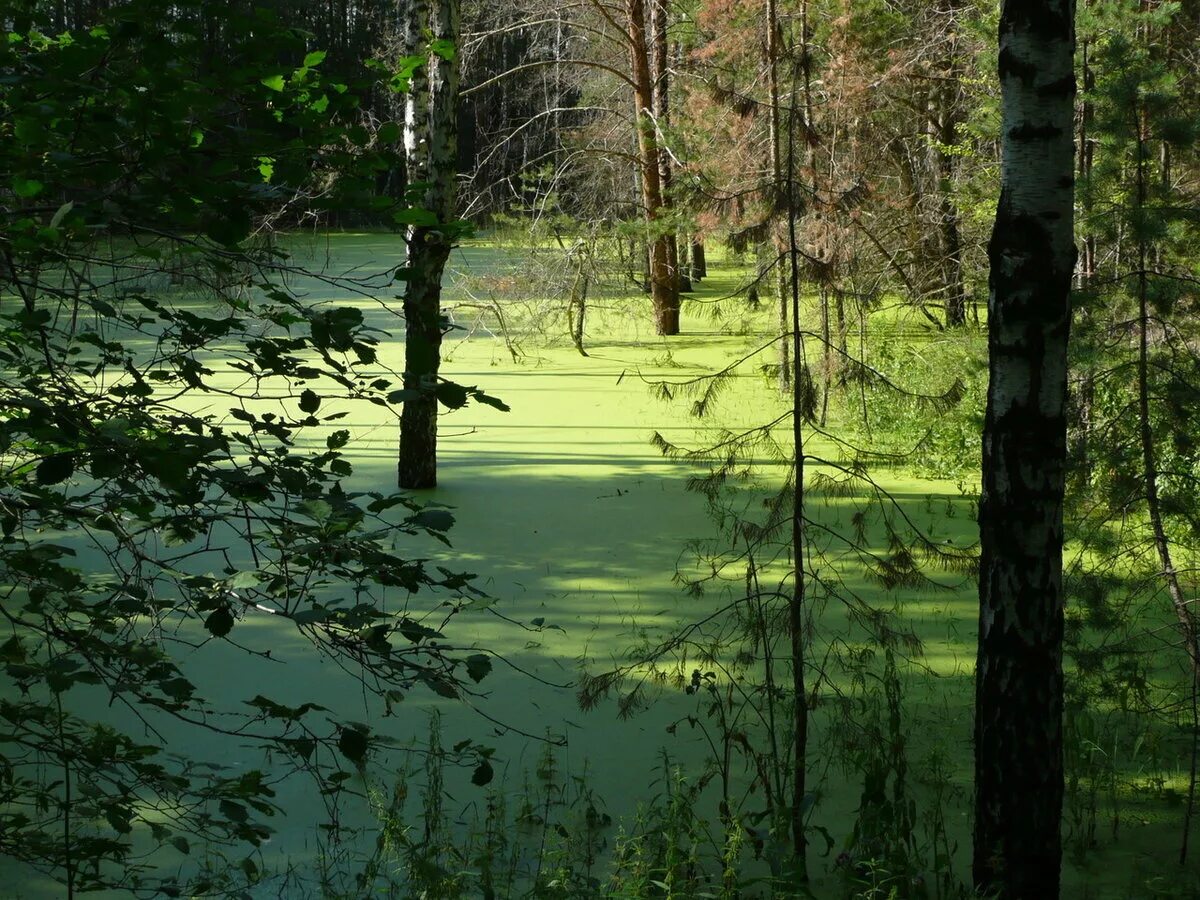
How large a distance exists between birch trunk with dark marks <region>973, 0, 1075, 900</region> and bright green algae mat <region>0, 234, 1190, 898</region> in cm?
38

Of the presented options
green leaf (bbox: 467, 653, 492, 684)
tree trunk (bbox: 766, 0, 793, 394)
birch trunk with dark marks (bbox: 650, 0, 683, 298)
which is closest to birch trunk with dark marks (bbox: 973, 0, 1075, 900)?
tree trunk (bbox: 766, 0, 793, 394)

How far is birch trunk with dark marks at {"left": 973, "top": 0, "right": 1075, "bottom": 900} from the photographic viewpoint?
2838 millimetres

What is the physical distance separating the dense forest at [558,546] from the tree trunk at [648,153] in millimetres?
3635

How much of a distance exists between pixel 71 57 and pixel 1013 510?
2.16m

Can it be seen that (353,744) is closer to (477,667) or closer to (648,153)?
(477,667)

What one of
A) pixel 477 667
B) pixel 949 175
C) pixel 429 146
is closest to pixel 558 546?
pixel 429 146

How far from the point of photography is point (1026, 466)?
2920mm

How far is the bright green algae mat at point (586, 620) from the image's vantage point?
3.72m

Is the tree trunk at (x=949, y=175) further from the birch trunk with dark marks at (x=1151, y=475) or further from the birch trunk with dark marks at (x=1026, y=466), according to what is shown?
A: the birch trunk with dark marks at (x=1026, y=466)

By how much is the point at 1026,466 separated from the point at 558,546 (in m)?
3.55

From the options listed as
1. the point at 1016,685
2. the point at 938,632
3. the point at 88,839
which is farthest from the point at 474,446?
the point at 88,839

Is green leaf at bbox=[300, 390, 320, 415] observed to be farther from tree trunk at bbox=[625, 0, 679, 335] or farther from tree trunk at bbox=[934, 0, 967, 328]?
tree trunk at bbox=[625, 0, 679, 335]

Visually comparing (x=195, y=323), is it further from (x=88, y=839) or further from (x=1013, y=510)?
(x=1013, y=510)

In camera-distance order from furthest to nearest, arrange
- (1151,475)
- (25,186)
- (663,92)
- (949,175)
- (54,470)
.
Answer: (663,92) → (949,175) → (1151,475) → (25,186) → (54,470)
